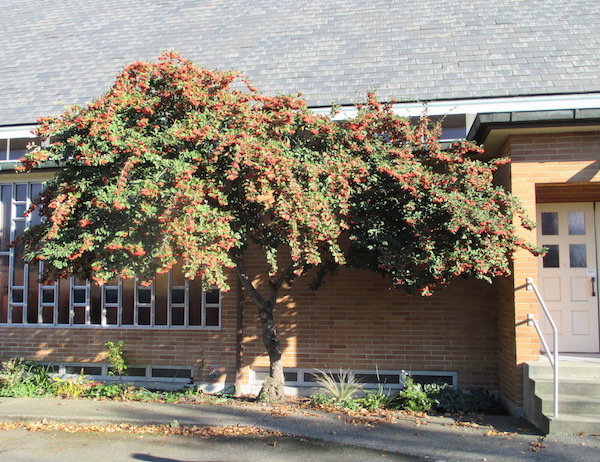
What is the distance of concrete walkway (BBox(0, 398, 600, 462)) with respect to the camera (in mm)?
5285

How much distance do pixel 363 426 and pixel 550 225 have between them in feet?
13.1

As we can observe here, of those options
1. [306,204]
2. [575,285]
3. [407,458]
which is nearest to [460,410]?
[407,458]

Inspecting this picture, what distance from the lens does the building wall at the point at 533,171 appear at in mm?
6676

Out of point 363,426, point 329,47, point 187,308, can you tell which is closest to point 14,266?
point 187,308

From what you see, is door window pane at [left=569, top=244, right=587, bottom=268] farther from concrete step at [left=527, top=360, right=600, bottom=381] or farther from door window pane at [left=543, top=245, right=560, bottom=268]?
concrete step at [left=527, top=360, right=600, bottom=381]

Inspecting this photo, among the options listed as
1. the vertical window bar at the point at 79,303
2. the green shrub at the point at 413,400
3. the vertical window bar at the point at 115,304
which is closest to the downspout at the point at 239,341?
the vertical window bar at the point at 115,304

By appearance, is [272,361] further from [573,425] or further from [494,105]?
[494,105]

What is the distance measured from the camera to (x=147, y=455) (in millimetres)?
5344

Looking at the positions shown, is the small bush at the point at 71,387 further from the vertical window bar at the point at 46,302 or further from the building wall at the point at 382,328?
the building wall at the point at 382,328

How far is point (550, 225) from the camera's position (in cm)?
788

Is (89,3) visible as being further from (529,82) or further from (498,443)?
(498,443)

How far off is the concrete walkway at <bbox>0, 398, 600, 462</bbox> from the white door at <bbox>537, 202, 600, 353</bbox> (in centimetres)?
191

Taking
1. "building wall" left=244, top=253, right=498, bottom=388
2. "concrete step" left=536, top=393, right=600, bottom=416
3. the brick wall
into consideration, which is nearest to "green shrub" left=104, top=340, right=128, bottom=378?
the brick wall

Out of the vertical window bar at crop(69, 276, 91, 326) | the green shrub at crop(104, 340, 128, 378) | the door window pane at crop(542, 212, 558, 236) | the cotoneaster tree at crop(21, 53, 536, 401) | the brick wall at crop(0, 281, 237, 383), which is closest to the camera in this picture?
the cotoneaster tree at crop(21, 53, 536, 401)
